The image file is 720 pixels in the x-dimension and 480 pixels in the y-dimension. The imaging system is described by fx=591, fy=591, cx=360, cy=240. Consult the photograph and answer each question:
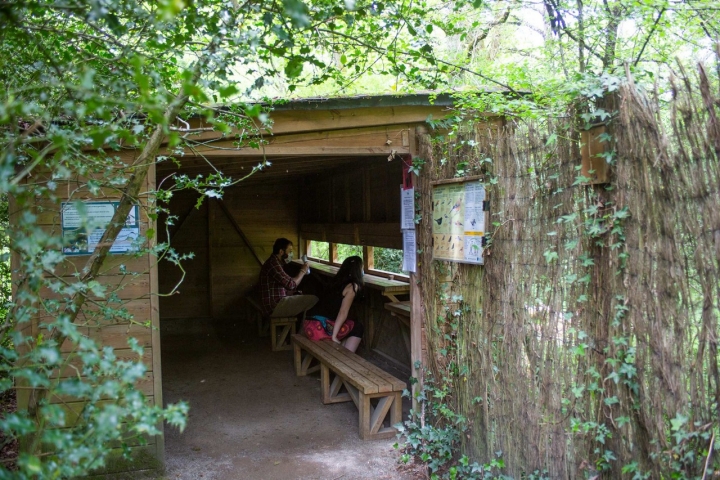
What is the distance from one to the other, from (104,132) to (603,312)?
230cm

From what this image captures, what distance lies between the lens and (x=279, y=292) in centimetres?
824

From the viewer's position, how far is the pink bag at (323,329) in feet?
23.6

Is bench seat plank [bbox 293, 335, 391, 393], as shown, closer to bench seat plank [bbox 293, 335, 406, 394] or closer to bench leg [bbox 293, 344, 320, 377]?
bench seat plank [bbox 293, 335, 406, 394]

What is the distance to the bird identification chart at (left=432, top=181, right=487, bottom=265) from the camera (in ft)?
12.7

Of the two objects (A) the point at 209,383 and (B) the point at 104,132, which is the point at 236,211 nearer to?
(A) the point at 209,383

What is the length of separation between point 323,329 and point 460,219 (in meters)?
3.56

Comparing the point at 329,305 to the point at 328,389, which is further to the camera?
the point at 329,305

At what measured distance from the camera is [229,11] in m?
3.29

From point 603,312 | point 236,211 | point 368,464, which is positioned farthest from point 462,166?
point 236,211

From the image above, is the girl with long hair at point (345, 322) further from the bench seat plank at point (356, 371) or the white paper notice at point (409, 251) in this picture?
the white paper notice at point (409, 251)

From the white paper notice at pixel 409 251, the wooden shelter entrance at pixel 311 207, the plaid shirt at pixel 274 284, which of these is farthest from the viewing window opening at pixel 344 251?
the white paper notice at pixel 409 251

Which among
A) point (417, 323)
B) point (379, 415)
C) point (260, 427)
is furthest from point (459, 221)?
point (260, 427)

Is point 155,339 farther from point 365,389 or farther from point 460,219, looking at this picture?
point 460,219

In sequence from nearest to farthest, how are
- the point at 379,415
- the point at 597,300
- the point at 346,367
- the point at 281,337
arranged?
the point at 597,300 < the point at 379,415 < the point at 346,367 < the point at 281,337
